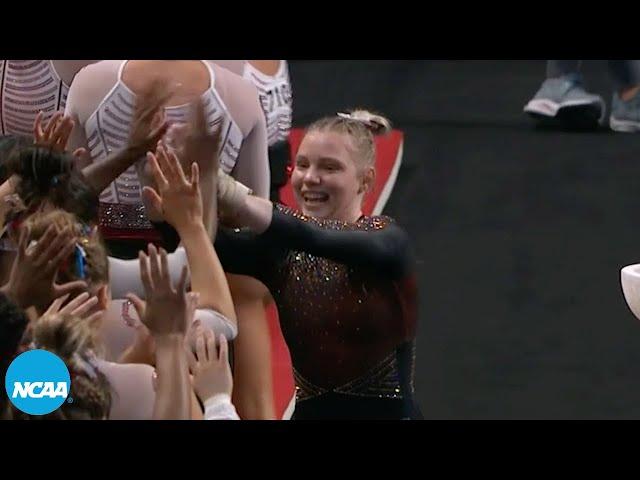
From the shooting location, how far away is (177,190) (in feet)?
11.4

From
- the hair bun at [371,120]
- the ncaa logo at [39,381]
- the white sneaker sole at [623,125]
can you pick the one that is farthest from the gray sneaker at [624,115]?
the ncaa logo at [39,381]

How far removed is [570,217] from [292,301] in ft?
2.61

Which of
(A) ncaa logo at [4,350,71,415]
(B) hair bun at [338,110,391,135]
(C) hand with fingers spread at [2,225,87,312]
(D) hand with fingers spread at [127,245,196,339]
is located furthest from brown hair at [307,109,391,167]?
(A) ncaa logo at [4,350,71,415]

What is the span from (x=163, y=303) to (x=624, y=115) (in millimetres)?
1119

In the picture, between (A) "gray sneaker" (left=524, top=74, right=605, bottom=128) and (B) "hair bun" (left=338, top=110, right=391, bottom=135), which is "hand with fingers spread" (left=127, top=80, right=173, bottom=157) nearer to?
(B) "hair bun" (left=338, top=110, right=391, bottom=135)

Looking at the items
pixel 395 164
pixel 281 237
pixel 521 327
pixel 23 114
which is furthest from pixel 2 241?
pixel 521 327

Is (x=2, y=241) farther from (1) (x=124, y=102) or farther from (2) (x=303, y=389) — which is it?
(2) (x=303, y=389)

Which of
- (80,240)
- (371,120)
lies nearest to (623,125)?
(371,120)

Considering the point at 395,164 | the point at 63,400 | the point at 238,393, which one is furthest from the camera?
the point at 395,164

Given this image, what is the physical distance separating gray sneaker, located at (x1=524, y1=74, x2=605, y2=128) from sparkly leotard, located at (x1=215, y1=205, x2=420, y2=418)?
1.39 feet

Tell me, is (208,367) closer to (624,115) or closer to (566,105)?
(566,105)

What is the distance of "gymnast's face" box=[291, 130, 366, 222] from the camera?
362 cm
